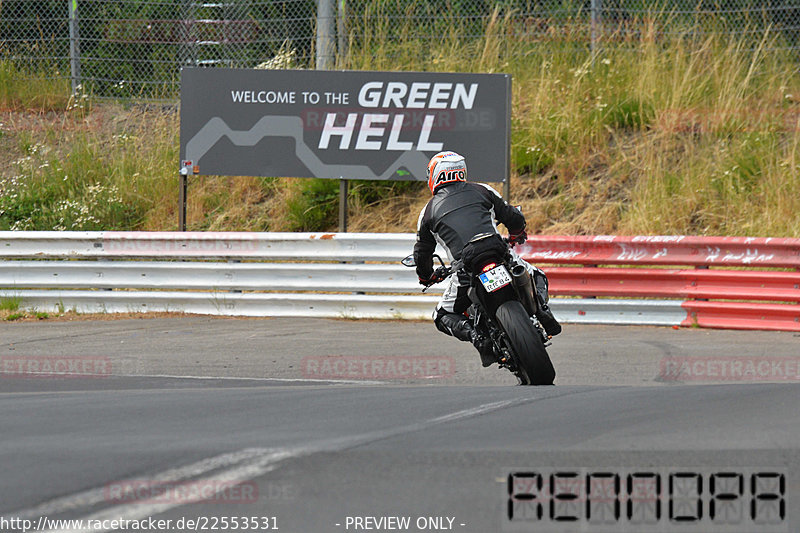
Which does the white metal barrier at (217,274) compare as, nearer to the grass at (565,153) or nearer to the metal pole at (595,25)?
the grass at (565,153)

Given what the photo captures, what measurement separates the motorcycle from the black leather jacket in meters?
0.14

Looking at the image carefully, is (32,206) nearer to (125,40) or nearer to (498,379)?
(125,40)

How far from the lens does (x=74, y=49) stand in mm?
18594

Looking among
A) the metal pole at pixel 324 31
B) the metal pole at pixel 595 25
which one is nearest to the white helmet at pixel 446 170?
the metal pole at pixel 324 31

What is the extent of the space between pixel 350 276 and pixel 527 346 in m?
5.87

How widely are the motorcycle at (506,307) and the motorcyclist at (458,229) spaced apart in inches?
3.0

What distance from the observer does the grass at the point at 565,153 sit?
14.9m

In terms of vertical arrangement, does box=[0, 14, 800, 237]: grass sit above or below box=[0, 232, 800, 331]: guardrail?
above

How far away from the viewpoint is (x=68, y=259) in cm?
1298

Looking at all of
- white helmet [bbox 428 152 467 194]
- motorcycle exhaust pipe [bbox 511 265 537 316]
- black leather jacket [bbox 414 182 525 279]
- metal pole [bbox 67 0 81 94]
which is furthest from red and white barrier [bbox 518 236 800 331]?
metal pole [bbox 67 0 81 94]
